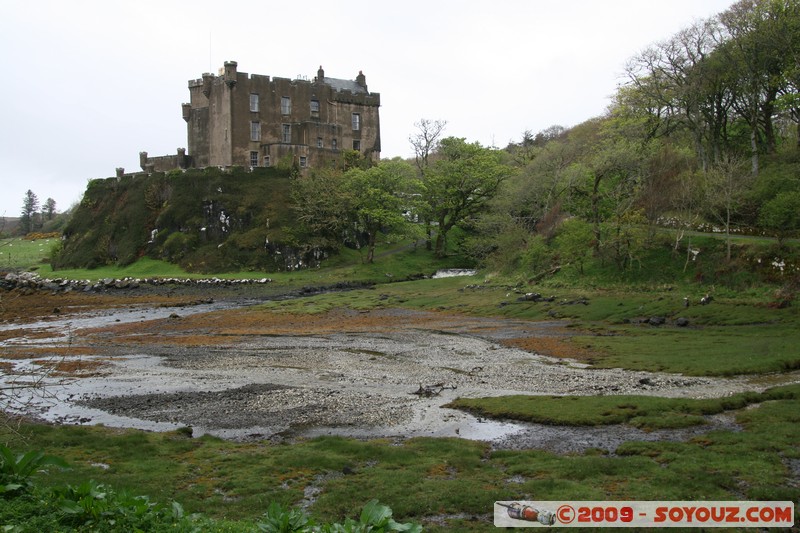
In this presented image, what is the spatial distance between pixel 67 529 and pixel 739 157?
59591 mm

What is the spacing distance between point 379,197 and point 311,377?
169 feet

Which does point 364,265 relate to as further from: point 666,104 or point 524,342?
point 524,342

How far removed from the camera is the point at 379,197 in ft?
248

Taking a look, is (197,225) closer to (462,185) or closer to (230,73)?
(230,73)

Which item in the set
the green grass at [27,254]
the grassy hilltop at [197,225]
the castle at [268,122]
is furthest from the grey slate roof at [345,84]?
the green grass at [27,254]

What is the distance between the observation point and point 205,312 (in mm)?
49375

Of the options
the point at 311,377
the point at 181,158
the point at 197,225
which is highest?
the point at 181,158

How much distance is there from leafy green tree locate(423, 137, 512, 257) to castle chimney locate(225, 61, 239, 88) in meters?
29.0

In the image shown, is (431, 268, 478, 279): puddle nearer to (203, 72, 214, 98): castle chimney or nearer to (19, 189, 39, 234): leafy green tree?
(203, 72, 214, 98): castle chimney

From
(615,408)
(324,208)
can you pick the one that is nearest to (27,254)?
(324,208)

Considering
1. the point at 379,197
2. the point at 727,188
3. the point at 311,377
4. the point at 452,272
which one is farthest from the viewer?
the point at 379,197

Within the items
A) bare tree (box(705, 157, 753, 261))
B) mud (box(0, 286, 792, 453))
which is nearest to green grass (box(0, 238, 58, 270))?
mud (box(0, 286, 792, 453))

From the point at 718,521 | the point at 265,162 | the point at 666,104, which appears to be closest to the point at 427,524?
the point at 718,521

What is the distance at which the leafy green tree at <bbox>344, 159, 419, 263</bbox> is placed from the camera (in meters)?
75.0
